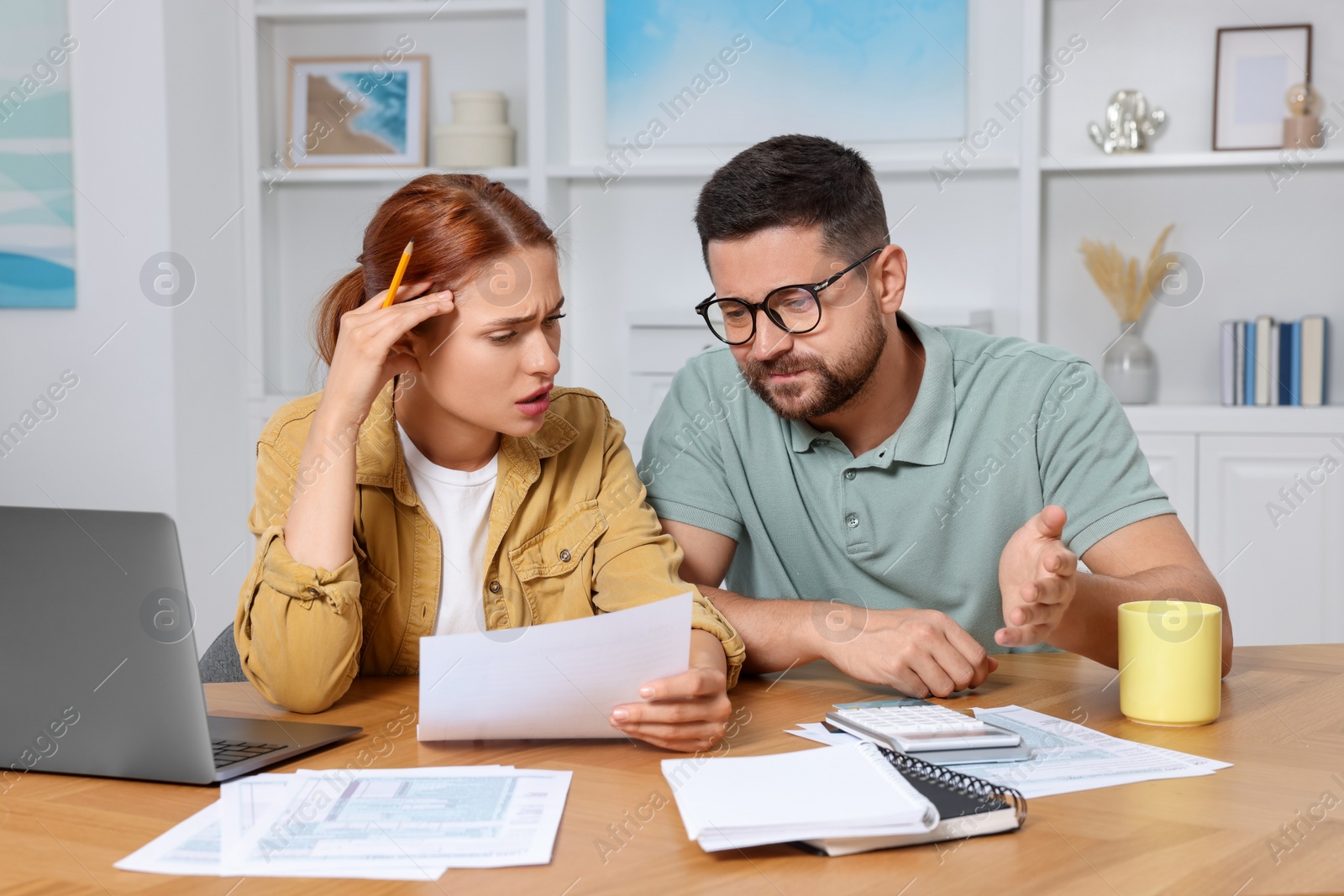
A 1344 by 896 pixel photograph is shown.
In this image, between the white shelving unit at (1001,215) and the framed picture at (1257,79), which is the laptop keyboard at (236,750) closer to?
the white shelving unit at (1001,215)

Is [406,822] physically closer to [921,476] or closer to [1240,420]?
[921,476]

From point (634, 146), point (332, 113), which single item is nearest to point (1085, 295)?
point (634, 146)

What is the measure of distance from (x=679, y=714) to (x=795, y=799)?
216mm

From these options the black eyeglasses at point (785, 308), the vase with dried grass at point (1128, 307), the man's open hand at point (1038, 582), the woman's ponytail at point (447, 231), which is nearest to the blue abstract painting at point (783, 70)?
the vase with dried grass at point (1128, 307)

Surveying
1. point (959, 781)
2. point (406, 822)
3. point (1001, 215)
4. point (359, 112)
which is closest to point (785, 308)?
point (959, 781)

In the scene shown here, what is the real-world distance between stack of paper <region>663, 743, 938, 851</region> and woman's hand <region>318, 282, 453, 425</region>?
0.57m

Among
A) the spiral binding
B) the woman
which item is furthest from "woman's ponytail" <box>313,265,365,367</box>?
the spiral binding

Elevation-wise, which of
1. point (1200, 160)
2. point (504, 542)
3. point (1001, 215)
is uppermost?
point (1200, 160)

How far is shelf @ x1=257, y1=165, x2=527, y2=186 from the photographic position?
3422mm

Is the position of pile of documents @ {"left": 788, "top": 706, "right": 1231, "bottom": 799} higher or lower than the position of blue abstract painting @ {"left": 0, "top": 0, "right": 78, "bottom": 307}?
lower

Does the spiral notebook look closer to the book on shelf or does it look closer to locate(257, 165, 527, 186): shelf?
the book on shelf

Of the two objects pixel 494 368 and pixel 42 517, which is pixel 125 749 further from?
Result: pixel 494 368

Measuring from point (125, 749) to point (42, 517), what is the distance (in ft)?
0.70

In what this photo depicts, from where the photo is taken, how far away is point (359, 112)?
11.6ft
